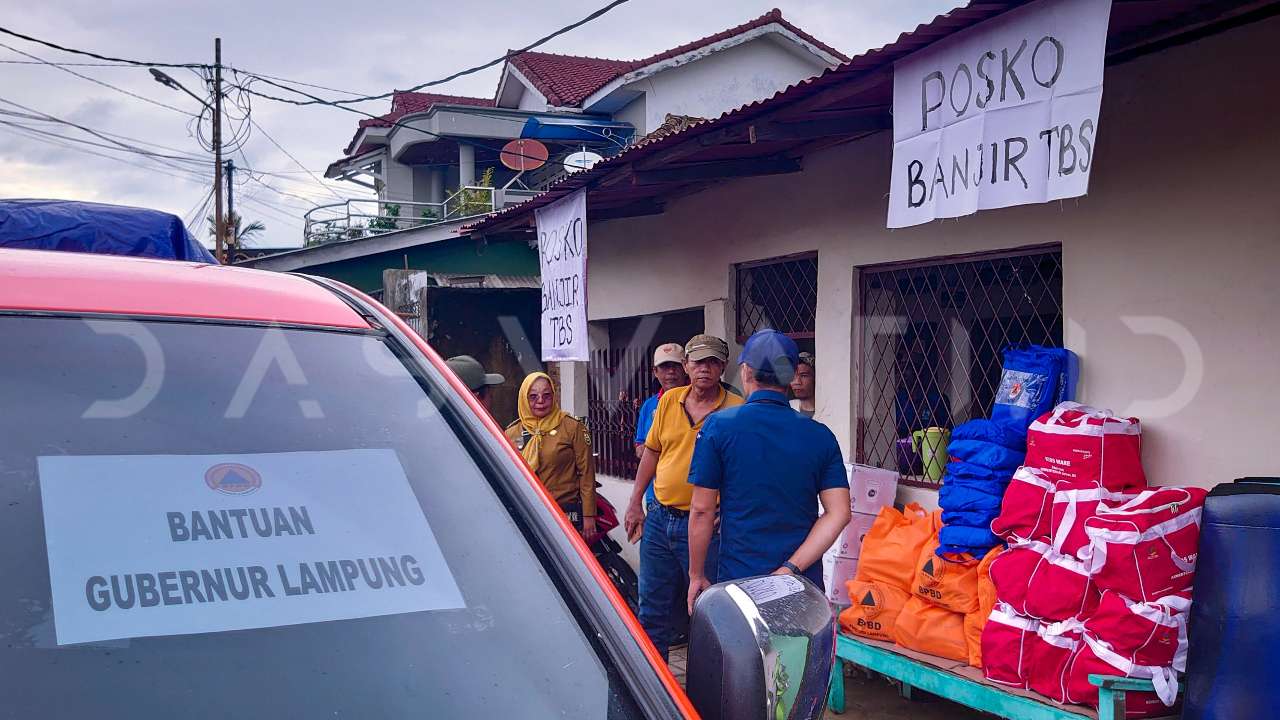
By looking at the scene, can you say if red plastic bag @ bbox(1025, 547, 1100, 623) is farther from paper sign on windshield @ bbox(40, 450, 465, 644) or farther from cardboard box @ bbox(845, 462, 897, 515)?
paper sign on windshield @ bbox(40, 450, 465, 644)

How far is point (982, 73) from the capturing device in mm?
3789

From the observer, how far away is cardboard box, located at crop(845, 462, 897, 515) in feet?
18.1

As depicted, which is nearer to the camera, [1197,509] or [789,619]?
[789,619]

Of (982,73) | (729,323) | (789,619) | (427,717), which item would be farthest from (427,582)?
(729,323)

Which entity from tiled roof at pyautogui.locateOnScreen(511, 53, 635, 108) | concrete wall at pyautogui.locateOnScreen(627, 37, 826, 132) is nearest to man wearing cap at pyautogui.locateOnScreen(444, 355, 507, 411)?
concrete wall at pyautogui.locateOnScreen(627, 37, 826, 132)

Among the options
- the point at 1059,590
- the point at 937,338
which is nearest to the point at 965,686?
the point at 1059,590

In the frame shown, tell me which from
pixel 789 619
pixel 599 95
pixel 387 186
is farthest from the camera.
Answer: pixel 387 186

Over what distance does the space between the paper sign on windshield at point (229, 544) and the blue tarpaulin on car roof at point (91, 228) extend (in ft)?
7.56

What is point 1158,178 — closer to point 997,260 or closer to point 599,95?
point 997,260

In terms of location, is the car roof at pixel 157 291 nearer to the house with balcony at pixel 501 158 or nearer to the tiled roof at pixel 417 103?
the house with balcony at pixel 501 158

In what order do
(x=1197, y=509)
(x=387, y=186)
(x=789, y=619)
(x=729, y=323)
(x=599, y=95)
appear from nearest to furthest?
1. (x=789, y=619)
2. (x=1197, y=509)
3. (x=729, y=323)
4. (x=599, y=95)
5. (x=387, y=186)

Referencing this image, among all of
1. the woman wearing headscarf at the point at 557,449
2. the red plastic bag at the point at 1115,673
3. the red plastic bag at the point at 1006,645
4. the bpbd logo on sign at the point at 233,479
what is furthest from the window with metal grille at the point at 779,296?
the bpbd logo on sign at the point at 233,479

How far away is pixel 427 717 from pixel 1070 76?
3074mm

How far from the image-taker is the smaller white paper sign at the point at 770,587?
4.94ft
